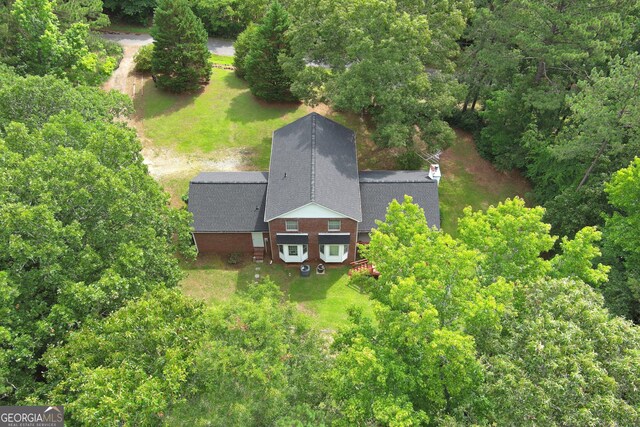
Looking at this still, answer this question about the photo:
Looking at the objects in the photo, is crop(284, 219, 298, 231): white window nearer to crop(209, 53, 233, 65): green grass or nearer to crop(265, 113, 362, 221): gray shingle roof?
crop(265, 113, 362, 221): gray shingle roof

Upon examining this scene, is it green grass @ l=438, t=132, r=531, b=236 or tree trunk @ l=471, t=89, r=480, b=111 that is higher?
tree trunk @ l=471, t=89, r=480, b=111

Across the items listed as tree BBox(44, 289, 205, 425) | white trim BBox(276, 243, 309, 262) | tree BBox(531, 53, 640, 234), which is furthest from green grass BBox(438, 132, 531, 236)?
tree BBox(44, 289, 205, 425)

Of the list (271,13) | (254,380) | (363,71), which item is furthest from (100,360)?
(271,13)

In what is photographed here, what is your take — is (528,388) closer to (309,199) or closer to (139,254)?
(139,254)

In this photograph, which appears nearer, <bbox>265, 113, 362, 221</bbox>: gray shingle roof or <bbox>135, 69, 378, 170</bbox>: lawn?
<bbox>265, 113, 362, 221</bbox>: gray shingle roof

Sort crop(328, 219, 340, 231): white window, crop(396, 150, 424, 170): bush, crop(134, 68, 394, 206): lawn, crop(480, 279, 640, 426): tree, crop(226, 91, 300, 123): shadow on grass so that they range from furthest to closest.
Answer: crop(226, 91, 300, 123): shadow on grass → crop(134, 68, 394, 206): lawn → crop(396, 150, 424, 170): bush → crop(328, 219, 340, 231): white window → crop(480, 279, 640, 426): tree

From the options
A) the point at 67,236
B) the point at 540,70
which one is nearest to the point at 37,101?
the point at 67,236

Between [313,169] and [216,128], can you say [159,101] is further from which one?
[313,169]
